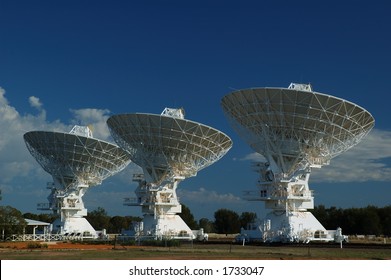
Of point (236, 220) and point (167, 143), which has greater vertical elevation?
point (167, 143)

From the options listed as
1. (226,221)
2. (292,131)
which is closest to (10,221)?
(292,131)

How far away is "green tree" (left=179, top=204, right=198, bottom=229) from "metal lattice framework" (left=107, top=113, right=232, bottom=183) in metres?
A: 62.5

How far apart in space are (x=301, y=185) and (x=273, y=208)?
13.9ft

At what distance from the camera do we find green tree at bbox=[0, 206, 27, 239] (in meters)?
73.9

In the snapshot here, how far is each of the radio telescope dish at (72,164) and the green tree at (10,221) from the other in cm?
969

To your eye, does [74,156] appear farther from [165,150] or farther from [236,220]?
[236,220]

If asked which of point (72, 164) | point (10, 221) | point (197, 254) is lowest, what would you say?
point (197, 254)

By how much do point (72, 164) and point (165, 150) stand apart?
60.4 ft

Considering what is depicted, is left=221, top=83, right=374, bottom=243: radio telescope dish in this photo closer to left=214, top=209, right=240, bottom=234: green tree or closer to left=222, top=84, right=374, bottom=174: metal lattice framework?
left=222, top=84, right=374, bottom=174: metal lattice framework

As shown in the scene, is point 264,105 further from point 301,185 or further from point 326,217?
point 326,217

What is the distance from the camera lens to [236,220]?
138250 mm

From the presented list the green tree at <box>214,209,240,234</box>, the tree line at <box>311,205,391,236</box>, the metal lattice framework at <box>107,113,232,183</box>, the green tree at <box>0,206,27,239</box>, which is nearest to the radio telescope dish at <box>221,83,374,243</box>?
the metal lattice framework at <box>107,113,232,183</box>

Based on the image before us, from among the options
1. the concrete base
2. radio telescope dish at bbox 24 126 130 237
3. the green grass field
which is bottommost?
the green grass field

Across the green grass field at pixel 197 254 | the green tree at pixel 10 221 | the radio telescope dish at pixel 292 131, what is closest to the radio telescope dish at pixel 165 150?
the radio telescope dish at pixel 292 131
